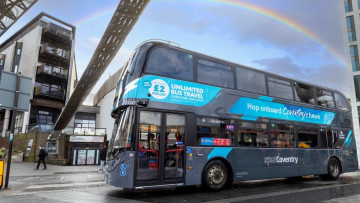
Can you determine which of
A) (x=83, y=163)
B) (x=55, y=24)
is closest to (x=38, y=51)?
(x=55, y=24)

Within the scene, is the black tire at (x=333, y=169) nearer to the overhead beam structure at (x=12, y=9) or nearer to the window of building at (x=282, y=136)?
the window of building at (x=282, y=136)

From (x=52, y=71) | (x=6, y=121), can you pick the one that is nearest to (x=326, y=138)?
(x=52, y=71)

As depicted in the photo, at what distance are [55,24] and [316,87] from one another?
36.3 meters

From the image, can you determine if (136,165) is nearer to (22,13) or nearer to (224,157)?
(224,157)

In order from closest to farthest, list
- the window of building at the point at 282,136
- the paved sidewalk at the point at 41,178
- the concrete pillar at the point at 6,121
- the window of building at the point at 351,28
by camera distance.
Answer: the paved sidewalk at the point at 41,178 < the window of building at the point at 282,136 < the window of building at the point at 351,28 < the concrete pillar at the point at 6,121

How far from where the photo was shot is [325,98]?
13.3 m

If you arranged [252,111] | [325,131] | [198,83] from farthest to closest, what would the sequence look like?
[325,131] → [252,111] → [198,83]

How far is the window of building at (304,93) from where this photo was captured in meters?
12.1

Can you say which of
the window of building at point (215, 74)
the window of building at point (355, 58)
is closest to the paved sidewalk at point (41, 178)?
the window of building at point (215, 74)

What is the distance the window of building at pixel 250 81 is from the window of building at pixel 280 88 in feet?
1.52

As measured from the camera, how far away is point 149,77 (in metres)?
8.14

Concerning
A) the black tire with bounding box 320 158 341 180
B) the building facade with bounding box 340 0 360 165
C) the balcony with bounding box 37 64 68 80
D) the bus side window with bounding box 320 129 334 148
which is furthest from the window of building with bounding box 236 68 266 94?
the balcony with bounding box 37 64 68 80

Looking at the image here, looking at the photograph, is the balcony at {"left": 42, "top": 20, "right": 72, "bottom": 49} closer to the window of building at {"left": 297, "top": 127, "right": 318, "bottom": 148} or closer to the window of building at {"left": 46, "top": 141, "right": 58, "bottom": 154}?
the window of building at {"left": 46, "top": 141, "right": 58, "bottom": 154}

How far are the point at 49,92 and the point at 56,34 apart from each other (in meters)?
8.13
